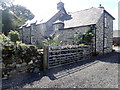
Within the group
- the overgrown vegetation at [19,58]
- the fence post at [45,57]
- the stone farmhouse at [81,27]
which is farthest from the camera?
the stone farmhouse at [81,27]

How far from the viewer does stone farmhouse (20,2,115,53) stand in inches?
599

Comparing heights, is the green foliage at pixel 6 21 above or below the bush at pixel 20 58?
above

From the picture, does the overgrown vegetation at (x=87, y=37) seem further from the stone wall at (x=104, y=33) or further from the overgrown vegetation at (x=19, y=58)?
the overgrown vegetation at (x=19, y=58)

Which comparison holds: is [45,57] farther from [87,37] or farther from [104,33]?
[104,33]

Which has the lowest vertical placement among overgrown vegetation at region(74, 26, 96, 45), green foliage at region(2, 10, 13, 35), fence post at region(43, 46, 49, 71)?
fence post at region(43, 46, 49, 71)

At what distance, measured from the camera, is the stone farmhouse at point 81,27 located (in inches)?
599

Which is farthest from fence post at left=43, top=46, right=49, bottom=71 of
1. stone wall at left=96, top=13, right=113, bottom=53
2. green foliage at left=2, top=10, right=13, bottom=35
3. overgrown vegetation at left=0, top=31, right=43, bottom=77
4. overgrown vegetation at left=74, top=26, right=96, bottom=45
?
green foliage at left=2, top=10, right=13, bottom=35

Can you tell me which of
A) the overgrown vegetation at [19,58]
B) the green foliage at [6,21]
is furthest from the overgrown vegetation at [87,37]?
the green foliage at [6,21]

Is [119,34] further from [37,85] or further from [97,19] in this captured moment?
[37,85]

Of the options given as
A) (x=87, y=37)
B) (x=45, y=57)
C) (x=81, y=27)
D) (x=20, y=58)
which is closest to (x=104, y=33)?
(x=81, y=27)

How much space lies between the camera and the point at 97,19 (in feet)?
49.2

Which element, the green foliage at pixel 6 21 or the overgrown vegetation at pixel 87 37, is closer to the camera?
the overgrown vegetation at pixel 87 37

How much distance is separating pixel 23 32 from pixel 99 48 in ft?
58.5

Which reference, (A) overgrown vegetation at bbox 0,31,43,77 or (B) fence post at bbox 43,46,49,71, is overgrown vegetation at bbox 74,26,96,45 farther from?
(A) overgrown vegetation at bbox 0,31,43,77
